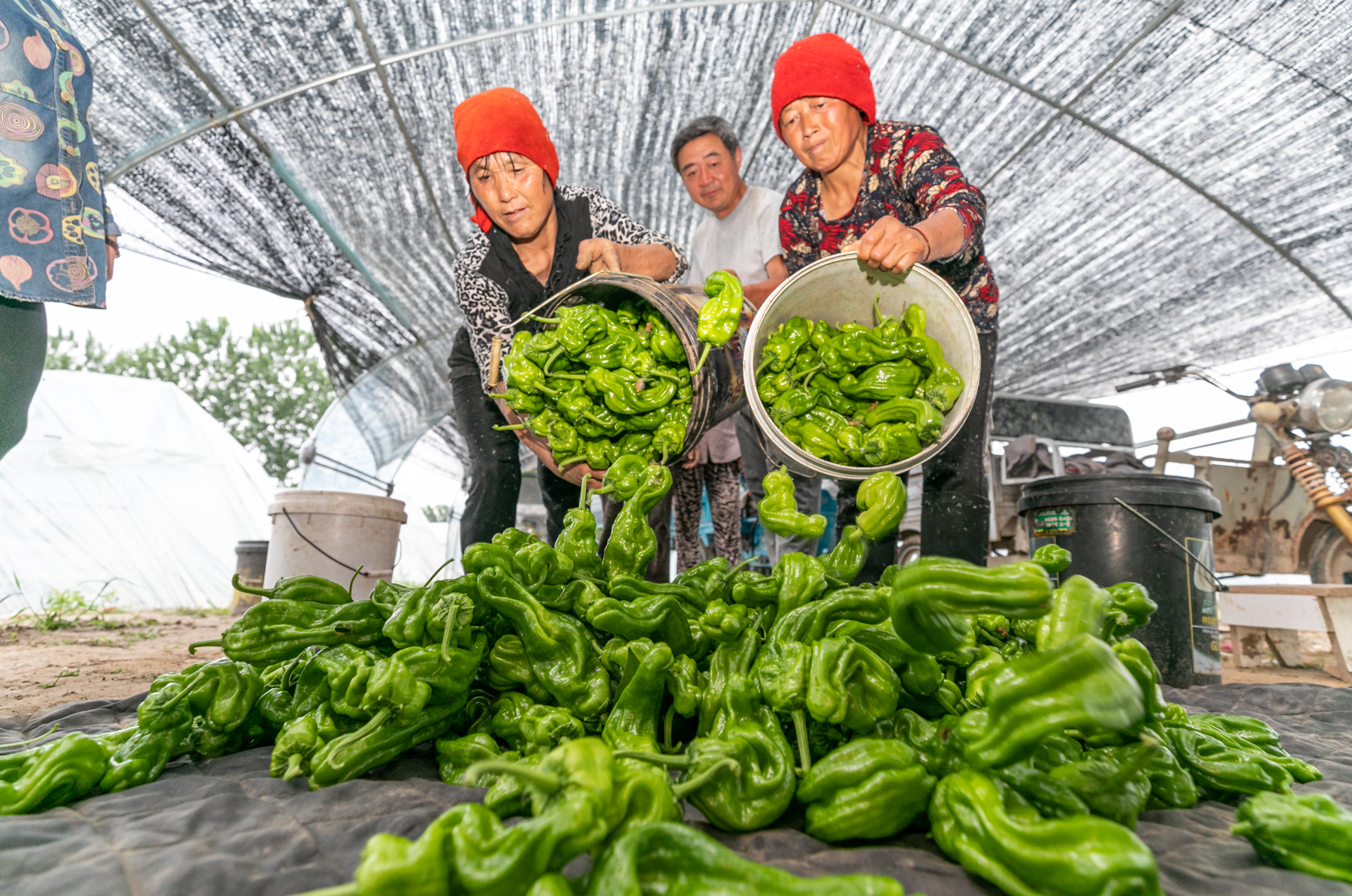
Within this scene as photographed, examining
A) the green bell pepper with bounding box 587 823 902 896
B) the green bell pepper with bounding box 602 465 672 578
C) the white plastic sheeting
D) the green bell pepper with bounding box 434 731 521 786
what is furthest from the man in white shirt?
the white plastic sheeting

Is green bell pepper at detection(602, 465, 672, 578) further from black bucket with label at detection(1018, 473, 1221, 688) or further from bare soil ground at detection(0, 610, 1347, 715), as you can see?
black bucket with label at detection(1018, 473, 1221, 688)

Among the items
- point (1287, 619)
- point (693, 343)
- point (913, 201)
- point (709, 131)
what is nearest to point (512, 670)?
point (693, 343)

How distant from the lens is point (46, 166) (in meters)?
2.35

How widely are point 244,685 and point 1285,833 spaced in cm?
180

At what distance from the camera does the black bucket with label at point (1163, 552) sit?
2998 millimetres

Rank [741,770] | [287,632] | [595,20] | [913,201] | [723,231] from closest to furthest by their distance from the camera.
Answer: [741,770], [287,632], [913,201], [723,231], [595,20]

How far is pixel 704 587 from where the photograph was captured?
1.61 meters

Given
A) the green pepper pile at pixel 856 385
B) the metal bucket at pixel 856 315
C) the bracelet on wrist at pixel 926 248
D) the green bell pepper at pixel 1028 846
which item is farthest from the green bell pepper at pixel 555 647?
the bracelet on wrist at pixel 926 248

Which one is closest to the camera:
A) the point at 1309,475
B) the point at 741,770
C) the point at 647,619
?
the point at 741,770

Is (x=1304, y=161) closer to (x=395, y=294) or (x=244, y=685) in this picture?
(x=244, y=685)

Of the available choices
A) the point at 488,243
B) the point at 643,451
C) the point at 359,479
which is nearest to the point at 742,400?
the point at 643,451

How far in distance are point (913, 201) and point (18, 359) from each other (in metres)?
3.04

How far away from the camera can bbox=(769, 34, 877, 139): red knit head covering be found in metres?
2.36

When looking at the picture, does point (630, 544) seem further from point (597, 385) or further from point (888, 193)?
point (888, 193)
